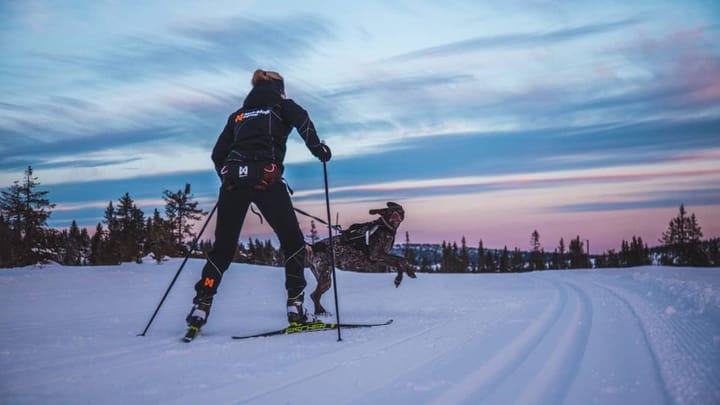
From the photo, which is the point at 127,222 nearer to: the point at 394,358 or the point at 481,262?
the point at 394,358

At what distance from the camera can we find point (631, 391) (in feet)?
7.33

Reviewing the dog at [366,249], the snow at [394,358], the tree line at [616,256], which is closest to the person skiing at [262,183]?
the snow at [394,358]

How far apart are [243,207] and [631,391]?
3.68 meters

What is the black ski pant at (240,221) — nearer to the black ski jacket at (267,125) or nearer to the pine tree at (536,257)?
the black ski jacket at (267,125)

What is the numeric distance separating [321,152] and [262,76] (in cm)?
114

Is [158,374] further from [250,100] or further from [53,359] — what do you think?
[250,100]

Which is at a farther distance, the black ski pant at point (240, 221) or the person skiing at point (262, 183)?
the black ski pant at point (240, 221)

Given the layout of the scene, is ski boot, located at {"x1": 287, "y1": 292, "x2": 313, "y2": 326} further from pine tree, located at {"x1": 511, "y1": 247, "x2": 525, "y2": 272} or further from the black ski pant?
pine tree, located at {"x1": 511, "y1": 247, "x2": 525, "y2": 272}

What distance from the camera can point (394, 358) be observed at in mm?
3012

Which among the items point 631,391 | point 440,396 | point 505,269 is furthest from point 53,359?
point 505,269

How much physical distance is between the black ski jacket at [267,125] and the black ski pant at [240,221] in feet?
1.25

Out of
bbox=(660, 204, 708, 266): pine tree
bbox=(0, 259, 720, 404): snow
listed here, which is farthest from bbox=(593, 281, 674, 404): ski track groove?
bbox=(660, 204, 708, 266): pine tree

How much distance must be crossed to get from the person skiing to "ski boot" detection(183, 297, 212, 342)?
0.4 inches

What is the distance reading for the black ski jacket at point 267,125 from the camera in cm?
453
